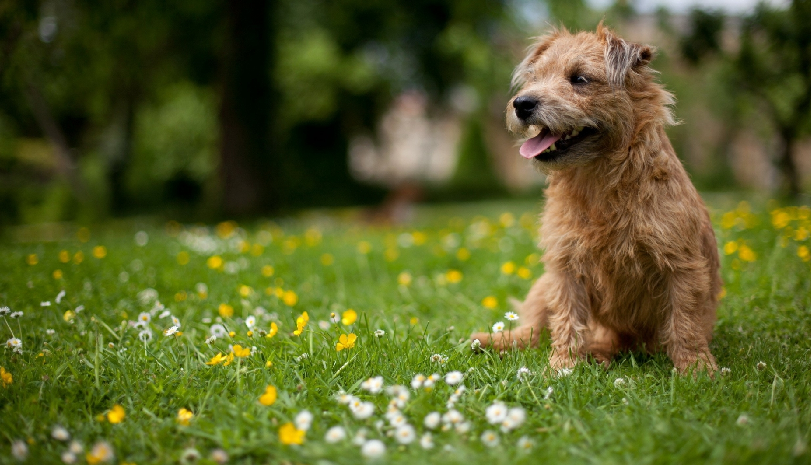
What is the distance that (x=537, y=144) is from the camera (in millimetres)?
3020

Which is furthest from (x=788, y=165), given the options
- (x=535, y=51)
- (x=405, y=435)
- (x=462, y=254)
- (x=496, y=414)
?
(x=405, y=435)

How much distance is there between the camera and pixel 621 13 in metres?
9.91

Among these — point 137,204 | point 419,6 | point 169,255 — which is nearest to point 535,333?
point 169,255

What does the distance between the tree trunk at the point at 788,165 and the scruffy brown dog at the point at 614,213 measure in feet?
25.8

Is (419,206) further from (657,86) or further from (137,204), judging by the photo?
(657,86)

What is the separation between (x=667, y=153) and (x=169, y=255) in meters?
5.02

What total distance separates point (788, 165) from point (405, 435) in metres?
10.1

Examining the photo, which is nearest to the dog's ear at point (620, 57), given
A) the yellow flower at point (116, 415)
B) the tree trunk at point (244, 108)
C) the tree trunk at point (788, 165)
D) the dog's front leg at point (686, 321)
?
the dog's front leg at point (686, 321)

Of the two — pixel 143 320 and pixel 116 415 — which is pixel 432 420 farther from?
pixel 143 320

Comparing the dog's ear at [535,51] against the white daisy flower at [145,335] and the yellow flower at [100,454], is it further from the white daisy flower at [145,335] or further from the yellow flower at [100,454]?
the yellow flower at [100,454]

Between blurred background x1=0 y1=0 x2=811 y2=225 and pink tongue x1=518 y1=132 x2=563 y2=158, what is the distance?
2.28ft

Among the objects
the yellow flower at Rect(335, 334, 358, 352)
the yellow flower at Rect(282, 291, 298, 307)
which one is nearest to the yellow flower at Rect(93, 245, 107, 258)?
the yellow flower at Rect(282, 291, 298, 307)

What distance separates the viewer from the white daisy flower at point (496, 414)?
2.10m

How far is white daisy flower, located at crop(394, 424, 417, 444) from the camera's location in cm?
199
